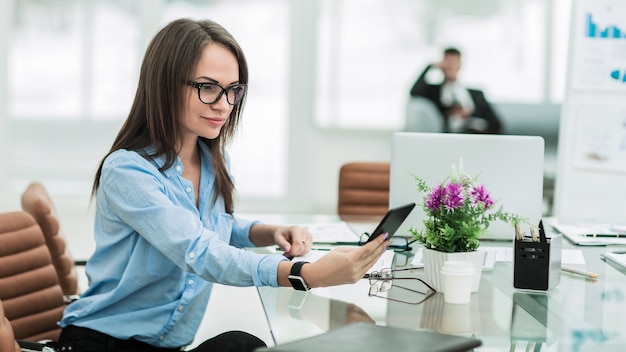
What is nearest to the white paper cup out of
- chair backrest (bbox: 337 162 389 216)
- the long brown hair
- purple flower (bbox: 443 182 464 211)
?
purple flower (bbox: 443 182 464 211)

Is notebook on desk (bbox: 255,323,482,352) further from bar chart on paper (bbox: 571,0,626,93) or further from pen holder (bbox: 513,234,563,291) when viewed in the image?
bar chart on paper (bbox: 571,0,626,93)

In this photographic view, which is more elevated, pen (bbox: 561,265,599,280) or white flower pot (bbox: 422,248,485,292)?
white flower pot (bbox: 422,248,485,292)

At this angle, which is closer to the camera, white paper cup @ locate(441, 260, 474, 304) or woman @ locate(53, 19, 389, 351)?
white paper cup @ locate(441, 260, 474, 304)

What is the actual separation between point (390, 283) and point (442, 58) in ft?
18.1

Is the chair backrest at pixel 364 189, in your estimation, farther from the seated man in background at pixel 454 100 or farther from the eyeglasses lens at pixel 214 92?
the seated man in background at pixel 454 100

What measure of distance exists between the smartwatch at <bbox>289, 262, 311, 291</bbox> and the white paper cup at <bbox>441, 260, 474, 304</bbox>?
32cm

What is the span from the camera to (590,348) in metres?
1.64

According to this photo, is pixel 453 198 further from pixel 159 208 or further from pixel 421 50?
pixel 421 50

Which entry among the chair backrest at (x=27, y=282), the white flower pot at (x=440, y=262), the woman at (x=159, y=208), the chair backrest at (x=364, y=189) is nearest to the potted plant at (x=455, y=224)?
the white flower pot at (x=440, y=262)

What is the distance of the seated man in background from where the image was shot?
24.0ft

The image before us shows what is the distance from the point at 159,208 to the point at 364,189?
5.84ft

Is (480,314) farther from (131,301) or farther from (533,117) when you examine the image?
(533,117)

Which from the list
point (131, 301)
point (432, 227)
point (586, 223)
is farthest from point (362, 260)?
point (586, 223)

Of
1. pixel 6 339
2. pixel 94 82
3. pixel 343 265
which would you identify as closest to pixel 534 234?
pixel 343 265
